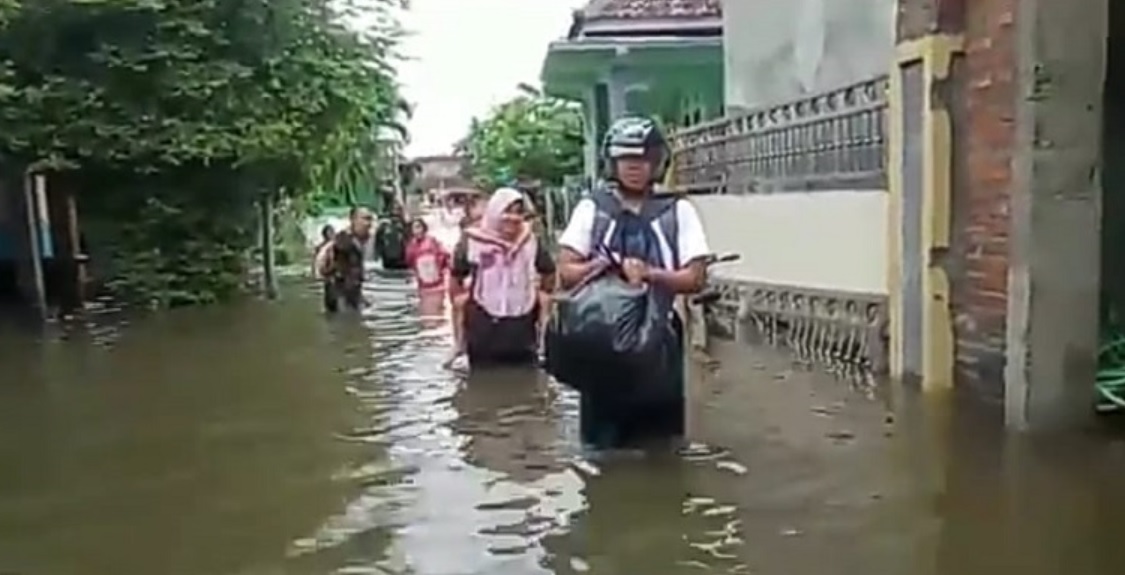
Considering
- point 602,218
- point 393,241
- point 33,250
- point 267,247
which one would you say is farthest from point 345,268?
point 393,241

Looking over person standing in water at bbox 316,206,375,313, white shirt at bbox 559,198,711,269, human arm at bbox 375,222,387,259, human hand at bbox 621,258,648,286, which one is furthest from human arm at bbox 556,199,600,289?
human arm at bbox 375,222,387,259

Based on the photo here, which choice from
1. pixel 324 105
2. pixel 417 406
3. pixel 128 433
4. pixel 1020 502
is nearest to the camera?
pixel 1020 502

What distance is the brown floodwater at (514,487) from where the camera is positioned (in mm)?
6230

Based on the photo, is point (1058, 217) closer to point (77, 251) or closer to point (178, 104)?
point (178, 104)

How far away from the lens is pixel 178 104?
67.5 feet

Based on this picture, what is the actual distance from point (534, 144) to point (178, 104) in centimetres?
2399

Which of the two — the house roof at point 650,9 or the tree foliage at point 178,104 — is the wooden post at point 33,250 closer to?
the tree foliage at point 178,104

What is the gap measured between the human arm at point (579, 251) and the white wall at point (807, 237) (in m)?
4.24

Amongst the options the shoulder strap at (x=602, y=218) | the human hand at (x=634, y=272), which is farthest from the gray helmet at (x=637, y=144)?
the human hand at (x=634, y=272)

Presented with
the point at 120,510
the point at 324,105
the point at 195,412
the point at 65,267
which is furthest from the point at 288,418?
the point at 65,267

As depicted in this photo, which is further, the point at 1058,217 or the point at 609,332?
the point at 1058,217

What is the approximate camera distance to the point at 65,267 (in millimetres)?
23484

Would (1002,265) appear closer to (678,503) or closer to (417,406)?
(678,503)

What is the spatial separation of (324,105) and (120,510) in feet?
49.5
